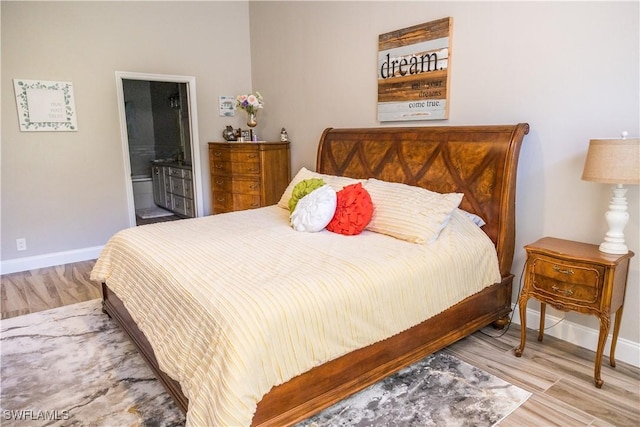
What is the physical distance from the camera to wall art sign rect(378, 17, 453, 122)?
3.03 meters

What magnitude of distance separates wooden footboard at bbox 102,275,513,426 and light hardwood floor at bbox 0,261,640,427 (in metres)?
0.16

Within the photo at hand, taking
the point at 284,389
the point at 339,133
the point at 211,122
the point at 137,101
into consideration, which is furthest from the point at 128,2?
the point at 284,389

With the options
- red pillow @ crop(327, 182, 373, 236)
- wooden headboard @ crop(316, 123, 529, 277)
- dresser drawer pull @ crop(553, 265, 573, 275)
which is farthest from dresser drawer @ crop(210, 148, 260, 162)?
dresser drawer pull @ crop(553, 265, 573, 275)

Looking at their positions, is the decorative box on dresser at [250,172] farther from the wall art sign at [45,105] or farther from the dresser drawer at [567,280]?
the dresser drawer at [567,280]

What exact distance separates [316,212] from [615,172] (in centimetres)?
165

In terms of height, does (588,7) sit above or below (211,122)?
above

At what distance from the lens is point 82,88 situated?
4152mm

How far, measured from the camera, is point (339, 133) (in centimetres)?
381

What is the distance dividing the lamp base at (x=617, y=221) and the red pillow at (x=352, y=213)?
133 centimetres

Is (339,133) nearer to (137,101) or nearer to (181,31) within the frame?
(181,31)

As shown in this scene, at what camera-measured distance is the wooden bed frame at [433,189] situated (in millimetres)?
1781

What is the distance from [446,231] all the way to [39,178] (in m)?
4.00

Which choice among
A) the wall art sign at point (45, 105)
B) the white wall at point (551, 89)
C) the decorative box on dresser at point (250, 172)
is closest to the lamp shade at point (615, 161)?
the white wall at point (551, 89)

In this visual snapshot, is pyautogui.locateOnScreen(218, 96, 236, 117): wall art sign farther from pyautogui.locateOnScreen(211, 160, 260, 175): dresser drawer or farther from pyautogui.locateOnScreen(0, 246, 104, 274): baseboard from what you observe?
pyautogui.locateOnScreen(0, 246, 104, 274): baseboard
